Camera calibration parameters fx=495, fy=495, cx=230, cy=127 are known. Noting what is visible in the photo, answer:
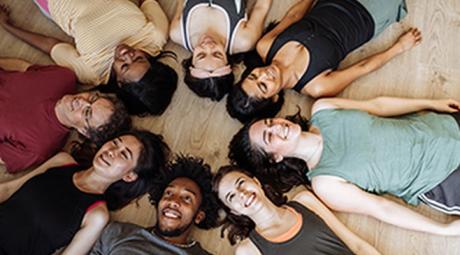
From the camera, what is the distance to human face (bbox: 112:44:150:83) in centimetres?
209

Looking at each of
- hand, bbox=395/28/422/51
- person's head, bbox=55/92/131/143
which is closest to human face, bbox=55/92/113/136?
person's head, bbox=55/92/131/143

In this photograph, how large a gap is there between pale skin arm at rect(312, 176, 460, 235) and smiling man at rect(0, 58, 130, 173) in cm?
89

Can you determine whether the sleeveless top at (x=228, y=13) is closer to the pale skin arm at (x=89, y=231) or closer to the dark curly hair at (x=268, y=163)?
the dark curly hair at (x=268, y=163)

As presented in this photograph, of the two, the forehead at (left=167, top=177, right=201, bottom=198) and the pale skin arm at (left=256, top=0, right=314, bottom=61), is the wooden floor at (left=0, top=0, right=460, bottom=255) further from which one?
the forehead at (left=167, top=177, right=201, bottom=198)

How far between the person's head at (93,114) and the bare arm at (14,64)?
1.07ft

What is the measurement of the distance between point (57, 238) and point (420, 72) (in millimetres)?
1687

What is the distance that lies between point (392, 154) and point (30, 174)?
4.76ft

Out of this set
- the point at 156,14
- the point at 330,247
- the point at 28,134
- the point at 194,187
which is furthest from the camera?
the point at 156,14

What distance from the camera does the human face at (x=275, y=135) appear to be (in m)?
1.89

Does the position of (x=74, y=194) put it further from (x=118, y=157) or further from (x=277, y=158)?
(x=277, y=158)

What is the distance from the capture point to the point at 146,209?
6.82 feet

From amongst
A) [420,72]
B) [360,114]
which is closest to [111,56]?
[360,114]

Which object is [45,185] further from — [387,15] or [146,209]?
[387,15]

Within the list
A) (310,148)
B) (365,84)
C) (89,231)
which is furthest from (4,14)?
(365,84)
